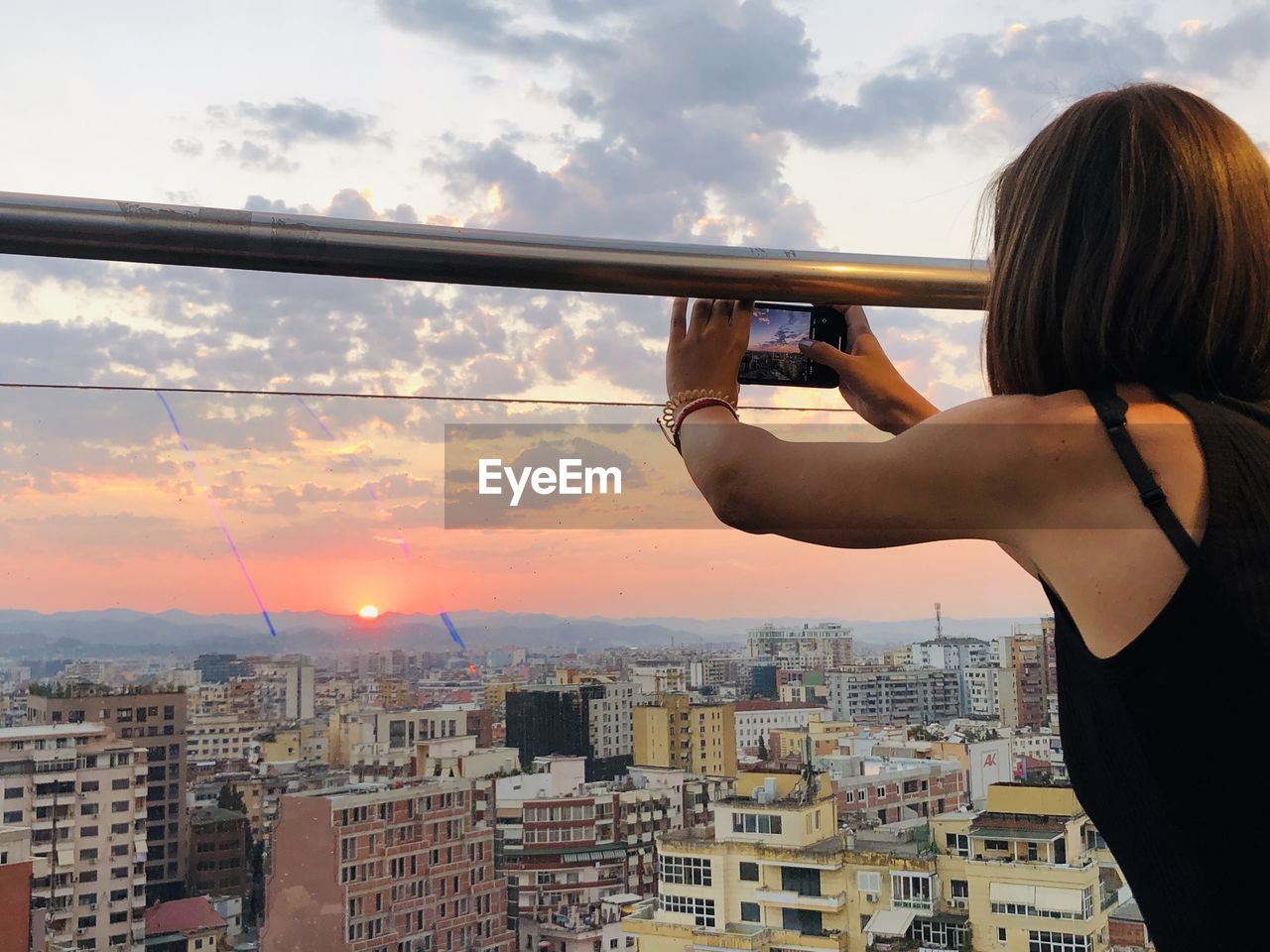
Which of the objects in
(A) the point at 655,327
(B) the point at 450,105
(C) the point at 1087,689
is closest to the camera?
(C) the point at 1087,689

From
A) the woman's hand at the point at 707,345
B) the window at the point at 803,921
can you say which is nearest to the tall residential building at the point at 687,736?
the window at the point at 803,921

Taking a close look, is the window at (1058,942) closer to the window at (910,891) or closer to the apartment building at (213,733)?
the window at (910,891)

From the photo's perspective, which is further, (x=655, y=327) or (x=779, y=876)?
(x=779, y=876)

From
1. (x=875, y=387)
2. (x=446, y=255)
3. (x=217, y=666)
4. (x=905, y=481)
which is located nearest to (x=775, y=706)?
(x=875, y=387)

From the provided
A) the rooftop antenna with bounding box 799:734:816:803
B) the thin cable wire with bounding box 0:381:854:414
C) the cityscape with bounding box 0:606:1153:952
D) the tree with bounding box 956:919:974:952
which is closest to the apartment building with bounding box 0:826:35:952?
the cityscape with bounding box 0:606:1153:952

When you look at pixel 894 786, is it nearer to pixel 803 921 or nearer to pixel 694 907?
pixel 803 921

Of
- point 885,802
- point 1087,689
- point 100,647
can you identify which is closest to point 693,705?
point 885,802

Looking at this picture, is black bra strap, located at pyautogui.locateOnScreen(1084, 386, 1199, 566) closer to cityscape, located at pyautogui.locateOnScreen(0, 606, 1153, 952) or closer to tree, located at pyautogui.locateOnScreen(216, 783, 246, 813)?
cityscape, located at pyautogui.locateOnScreen(0, 606, 1153, 952)

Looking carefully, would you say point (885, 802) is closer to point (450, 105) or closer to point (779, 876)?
point (779, 876)
